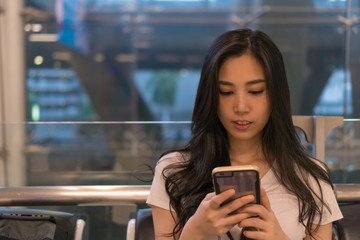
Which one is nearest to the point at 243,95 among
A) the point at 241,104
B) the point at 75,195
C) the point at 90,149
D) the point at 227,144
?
the point at 241,104

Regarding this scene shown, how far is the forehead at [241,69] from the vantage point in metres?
1.38

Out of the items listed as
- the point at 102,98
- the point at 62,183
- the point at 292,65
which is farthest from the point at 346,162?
the point at 102,98

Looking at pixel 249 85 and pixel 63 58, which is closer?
pixel 249 85

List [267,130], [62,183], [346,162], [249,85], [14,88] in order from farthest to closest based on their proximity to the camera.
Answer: [14,88] → [62,183] → [346,162] → [267,130] → [249,85]

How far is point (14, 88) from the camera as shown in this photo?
209 inches

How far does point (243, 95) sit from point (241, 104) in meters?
0.03

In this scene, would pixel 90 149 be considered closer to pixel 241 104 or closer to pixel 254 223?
pixel 241 104

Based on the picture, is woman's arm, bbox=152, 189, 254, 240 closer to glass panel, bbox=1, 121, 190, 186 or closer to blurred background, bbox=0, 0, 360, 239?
glass panel, bbox=1, 121, 190, 186

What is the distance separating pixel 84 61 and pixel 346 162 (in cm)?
360

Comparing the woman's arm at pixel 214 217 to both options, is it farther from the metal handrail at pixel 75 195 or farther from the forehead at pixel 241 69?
the metal handrail at pixel 75 195

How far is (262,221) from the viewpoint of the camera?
122 centimetres

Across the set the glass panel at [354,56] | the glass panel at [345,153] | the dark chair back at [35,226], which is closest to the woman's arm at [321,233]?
the dark chair back at [35,226]

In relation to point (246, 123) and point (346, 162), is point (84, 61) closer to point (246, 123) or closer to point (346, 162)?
point (346, 162)

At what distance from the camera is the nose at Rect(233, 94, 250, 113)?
1354 mm
